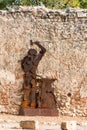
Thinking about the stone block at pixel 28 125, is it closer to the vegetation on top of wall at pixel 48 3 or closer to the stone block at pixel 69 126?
the stone block at pixel 69 126

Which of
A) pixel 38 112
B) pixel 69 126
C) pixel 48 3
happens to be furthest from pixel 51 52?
pixel 48 3

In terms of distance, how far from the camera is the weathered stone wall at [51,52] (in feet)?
47.1

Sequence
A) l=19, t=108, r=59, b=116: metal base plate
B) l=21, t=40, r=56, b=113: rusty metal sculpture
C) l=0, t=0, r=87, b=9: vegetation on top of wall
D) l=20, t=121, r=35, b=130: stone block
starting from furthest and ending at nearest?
1. l=0, t=0, r=87, b=9: vegetation on top of wall
2. l=21, t=40, r=56, b=113: rusty metal sculpture
3. l=19, t=108, r=59, b=116: metal base plate
4. l=20, t=121, r=35, b=130: stone block

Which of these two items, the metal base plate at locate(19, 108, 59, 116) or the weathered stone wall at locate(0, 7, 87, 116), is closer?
the metal base plate at locate(19, 108, 59, 116)

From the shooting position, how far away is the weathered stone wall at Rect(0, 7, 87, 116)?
14.4 m

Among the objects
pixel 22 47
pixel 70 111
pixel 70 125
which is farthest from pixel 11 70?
pixel 70 125

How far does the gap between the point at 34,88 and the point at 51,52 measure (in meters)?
0.90

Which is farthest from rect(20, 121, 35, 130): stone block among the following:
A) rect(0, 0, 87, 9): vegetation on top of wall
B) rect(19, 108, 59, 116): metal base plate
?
rect(0, 0, 87, 9): vegetation on top of wall

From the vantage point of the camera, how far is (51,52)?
47.6 feet

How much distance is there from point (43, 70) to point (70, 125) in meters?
4.31

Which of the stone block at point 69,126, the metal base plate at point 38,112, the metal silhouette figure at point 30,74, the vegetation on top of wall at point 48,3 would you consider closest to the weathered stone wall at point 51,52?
the metal silhouette figure at point 30,74

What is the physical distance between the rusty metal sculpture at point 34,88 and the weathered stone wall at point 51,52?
4.7 inches

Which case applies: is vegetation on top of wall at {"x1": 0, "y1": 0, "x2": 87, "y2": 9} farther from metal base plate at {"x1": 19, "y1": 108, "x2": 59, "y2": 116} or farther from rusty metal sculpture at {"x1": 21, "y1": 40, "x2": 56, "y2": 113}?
metal base plate at {"x1": 19, "y1": 108, "x2": 59, "y2": 116}

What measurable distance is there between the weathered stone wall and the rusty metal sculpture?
120mm
